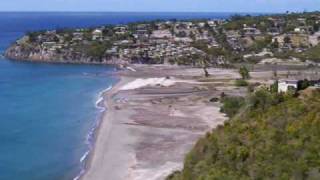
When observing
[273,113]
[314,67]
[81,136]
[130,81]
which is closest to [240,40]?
[314,67]

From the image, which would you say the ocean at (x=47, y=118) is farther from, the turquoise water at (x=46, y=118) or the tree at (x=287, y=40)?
the tree at (x=287, y=40)

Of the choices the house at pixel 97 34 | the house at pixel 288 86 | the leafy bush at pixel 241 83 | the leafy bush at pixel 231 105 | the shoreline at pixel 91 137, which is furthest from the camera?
the house at pixel 97 34

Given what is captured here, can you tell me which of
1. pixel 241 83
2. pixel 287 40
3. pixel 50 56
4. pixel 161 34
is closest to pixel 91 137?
pixel 241 83

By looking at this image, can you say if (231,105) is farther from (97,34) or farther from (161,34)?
(97,34)

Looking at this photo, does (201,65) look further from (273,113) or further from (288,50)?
(273,113)

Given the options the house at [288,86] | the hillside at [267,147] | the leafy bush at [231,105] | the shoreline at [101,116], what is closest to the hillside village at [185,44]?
the shoreline at [101,116]

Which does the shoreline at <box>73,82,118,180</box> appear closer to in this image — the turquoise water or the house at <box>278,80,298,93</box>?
the turquoise water

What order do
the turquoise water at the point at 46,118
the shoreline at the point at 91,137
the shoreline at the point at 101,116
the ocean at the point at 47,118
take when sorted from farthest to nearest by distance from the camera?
the turquoise water at the point at 46,118 < the ocean at the point at 47,118 < the shoreline at the point at 101,116 < the shoreline at the point at 91,137

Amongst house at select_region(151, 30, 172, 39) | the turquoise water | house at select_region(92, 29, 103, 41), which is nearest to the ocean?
the turquoise water
